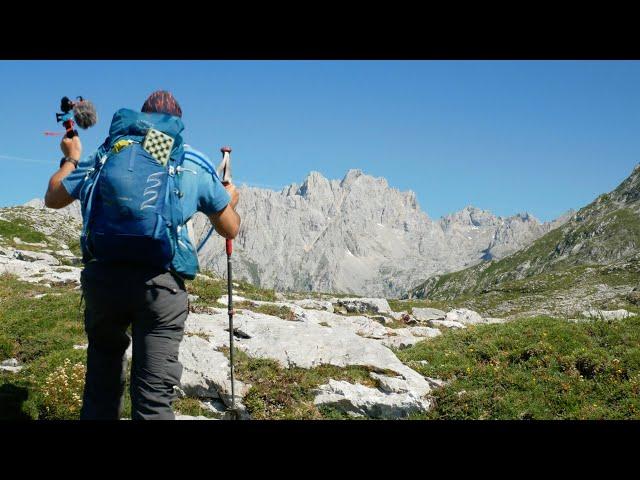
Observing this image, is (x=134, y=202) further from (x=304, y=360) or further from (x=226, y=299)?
(x=226, y=299)

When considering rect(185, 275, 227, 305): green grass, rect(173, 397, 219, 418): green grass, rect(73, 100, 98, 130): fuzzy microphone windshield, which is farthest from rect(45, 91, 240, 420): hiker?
rect(185, 275, 227, 305): green grass

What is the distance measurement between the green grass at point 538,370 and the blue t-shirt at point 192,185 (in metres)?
7.53

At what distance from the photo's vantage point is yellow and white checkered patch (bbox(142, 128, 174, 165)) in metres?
5.81

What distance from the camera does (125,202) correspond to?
5.54 meters

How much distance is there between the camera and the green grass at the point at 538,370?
38.0ft

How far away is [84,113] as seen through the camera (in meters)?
6.80

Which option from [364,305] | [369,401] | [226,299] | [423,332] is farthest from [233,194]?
[364,305]

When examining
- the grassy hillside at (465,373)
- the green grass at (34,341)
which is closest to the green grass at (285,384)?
the grassy hillside at (465,373)

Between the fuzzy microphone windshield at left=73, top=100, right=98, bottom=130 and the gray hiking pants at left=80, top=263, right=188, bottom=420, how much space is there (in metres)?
1.92

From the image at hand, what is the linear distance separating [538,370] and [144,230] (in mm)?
10711

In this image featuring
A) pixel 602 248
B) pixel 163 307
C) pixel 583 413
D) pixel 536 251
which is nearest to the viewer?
pixel 163 307
